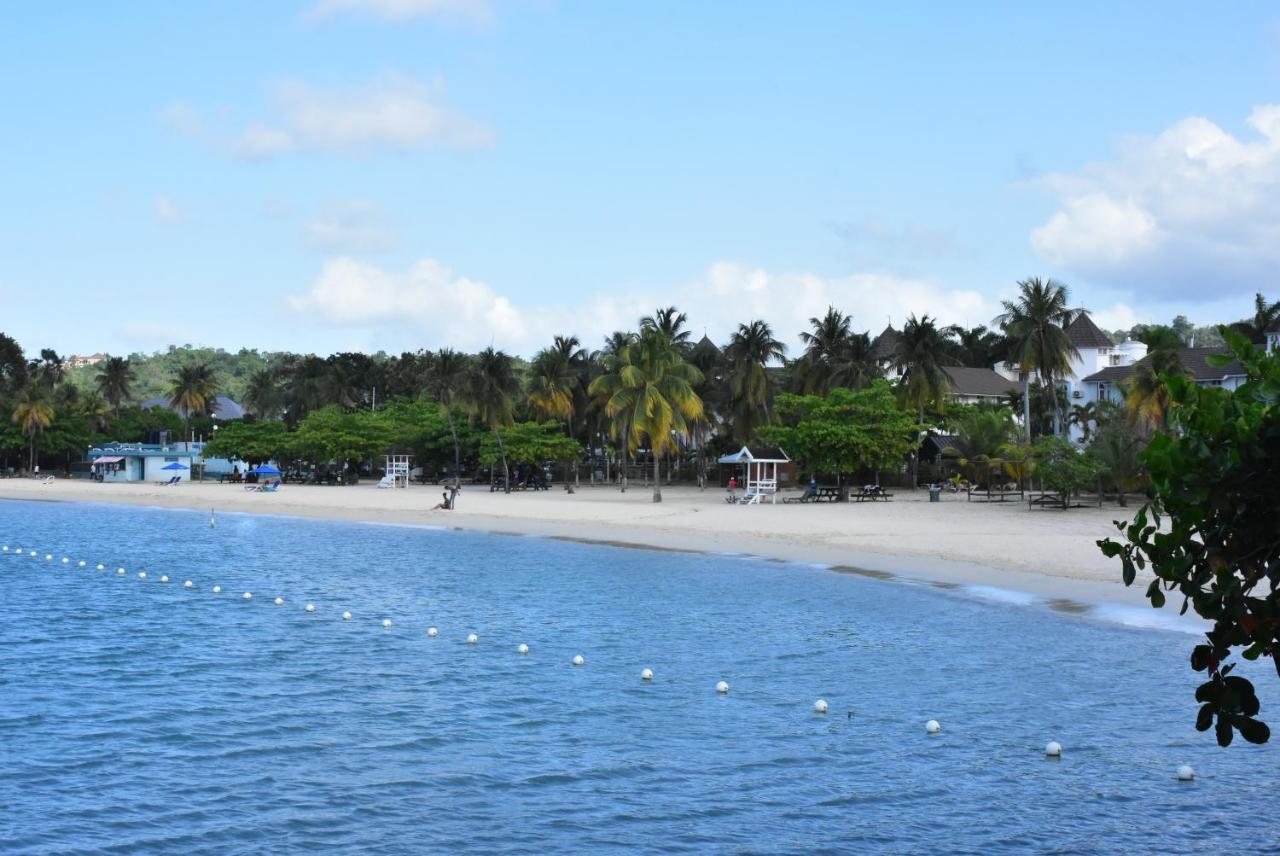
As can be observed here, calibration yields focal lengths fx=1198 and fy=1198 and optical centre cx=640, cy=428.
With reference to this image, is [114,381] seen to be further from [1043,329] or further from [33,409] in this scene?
[1043,329]

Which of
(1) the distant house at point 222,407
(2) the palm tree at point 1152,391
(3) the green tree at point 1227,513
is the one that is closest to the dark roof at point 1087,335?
(2) the palm tree at point 1152,391

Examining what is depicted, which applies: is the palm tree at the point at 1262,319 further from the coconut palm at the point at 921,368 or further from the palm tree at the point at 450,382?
the palm tree at the point at 450,382

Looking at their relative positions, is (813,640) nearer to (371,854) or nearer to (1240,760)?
(1240,760)

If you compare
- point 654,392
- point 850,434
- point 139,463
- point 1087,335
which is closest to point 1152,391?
point 850,434

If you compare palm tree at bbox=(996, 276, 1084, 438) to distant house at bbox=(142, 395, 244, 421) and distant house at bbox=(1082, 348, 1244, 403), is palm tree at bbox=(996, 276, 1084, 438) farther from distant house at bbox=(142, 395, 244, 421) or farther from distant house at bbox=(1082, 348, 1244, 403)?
distant house at bbox=(142, 395, 244, 421)

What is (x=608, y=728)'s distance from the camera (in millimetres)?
16812

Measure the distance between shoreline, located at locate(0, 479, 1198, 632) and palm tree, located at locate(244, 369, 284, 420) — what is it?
41584 millimetres

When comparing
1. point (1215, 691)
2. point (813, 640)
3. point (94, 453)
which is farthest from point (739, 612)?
point (94, 453)

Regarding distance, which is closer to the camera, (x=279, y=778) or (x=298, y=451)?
(x=279, y=778)

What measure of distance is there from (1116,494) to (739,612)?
3458 cm

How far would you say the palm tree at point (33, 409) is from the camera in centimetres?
10356

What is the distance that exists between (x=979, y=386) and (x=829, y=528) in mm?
59534

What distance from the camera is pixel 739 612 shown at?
27.8 m

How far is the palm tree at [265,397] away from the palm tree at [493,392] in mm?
46002
